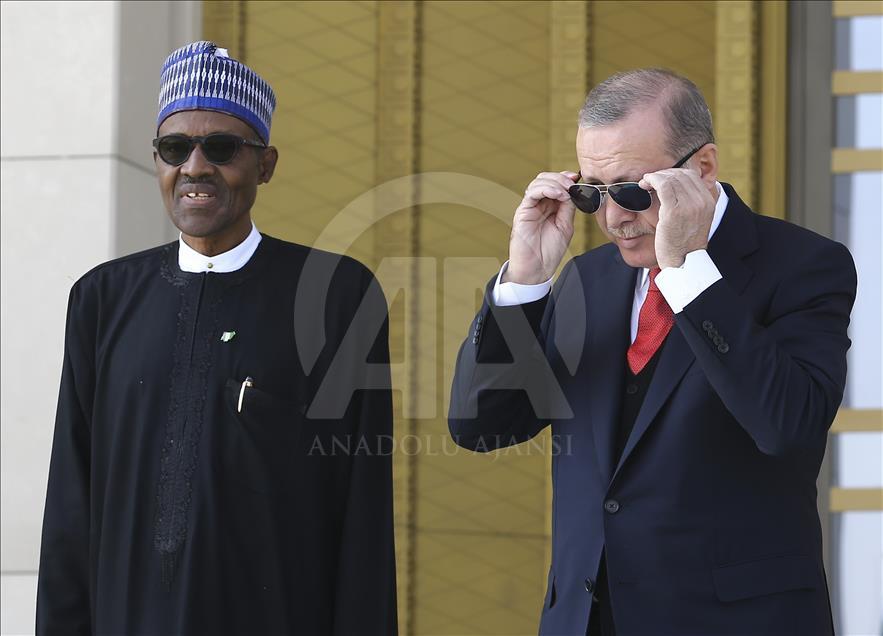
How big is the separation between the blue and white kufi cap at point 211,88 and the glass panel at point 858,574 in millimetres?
2593

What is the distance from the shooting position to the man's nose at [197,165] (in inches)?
97.6

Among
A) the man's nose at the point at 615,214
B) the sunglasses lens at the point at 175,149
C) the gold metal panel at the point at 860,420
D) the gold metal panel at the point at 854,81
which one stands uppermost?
the gold metal panel at the point at 854,81

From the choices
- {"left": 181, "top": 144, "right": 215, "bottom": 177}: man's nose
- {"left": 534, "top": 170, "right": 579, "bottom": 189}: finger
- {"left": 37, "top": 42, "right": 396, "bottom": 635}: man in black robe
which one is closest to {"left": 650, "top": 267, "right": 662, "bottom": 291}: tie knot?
{"left": 534, "top": 170, "right": 579, "bottom": 189}: finger

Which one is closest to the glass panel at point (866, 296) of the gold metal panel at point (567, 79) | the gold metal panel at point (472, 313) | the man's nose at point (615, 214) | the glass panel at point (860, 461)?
the glass panel at point (860, 461)

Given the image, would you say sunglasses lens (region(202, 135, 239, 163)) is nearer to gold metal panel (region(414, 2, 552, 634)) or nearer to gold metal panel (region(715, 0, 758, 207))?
gold metal panel (region(414, 2, 552, 634))

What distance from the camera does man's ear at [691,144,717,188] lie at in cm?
221

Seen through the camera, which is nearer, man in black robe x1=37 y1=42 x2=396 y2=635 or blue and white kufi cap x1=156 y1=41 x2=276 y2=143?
man in black robe x1=37 y1=42 x2=396 y2=635

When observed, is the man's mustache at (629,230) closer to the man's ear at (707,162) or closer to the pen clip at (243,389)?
the man's ear at (707,162)

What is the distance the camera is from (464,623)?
4.32 metres

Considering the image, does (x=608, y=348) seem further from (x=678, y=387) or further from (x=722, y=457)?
(x=722, y=457)

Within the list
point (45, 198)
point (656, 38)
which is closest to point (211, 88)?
point (45, 198)

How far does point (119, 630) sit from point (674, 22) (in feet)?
9.54

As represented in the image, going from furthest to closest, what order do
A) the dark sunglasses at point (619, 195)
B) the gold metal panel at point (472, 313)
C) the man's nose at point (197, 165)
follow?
the gold metal panel at point (472, 313), the man's nose at point (197, 165), the dark sunglasses at point (619, 195)

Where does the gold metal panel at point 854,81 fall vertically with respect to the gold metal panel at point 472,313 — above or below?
above
